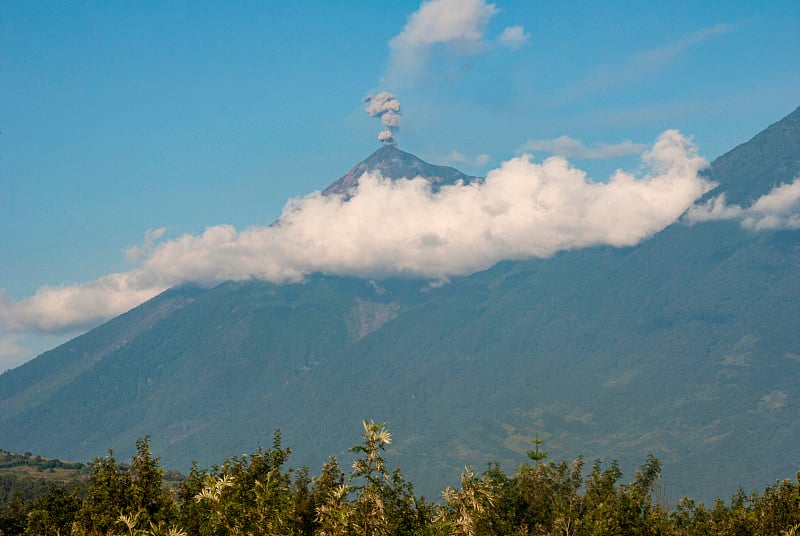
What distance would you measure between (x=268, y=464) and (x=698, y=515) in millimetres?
Answer: 42121

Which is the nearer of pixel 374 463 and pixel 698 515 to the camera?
pixel 374 463

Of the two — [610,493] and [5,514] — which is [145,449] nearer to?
[5,514]

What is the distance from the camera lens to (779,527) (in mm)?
57219

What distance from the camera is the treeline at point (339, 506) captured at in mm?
27891

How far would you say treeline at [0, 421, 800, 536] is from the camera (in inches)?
1098

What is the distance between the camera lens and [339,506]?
91.5 ft

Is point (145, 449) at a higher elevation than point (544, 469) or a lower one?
higher

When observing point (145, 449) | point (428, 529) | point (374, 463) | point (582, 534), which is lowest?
point (582, 534)

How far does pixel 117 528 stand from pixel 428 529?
16052 mm

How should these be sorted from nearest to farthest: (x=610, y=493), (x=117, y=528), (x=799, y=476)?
(x=117, y=528)
(x=799, y=476)
(x=610, y=493)

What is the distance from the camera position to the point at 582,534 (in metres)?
58.8

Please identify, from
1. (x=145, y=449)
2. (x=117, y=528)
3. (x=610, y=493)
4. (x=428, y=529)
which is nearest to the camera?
(x=428, y=529)

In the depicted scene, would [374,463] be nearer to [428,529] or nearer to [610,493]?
[428,529]

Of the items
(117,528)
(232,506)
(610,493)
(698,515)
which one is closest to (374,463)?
(232,506)
